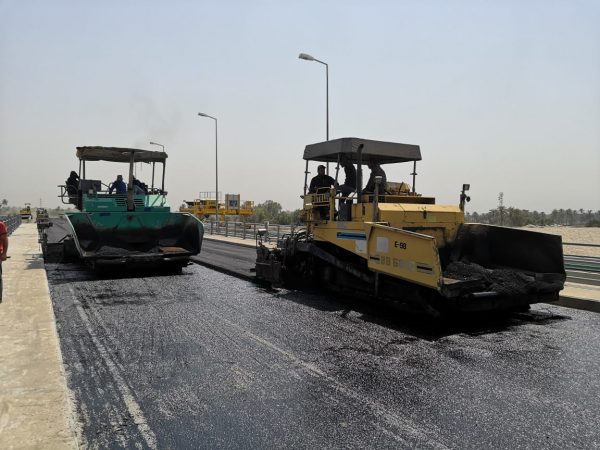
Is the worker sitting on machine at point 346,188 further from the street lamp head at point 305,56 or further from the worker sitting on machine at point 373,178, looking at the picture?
the street lamp head at point 305,56

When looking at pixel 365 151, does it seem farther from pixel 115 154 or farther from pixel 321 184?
pixel 115 154

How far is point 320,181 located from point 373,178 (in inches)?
39.6

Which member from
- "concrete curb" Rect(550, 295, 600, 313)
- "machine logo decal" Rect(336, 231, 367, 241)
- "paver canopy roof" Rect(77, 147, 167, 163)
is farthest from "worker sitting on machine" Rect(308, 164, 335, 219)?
"paver canopy roof" Rect(77, 147, 167, 163)

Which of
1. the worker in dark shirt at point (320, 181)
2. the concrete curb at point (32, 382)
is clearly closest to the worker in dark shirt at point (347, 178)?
the worker in dark shirt at point (320, 181)

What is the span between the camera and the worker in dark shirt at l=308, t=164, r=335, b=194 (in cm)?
895

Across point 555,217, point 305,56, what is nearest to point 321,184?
point 305,56

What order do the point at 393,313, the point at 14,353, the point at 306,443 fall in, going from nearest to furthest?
the point at 306,443 → the point at 14,353 → the point at 393,313

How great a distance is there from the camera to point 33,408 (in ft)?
11.6

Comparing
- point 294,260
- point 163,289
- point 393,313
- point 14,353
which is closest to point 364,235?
point 393,313

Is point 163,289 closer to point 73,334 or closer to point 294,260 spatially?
point 294,260

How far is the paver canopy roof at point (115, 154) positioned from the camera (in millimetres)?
12086

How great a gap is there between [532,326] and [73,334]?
5995 mm

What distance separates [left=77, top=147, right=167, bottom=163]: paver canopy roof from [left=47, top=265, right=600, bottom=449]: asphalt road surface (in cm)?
554

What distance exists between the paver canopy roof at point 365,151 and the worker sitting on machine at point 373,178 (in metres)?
0.13
